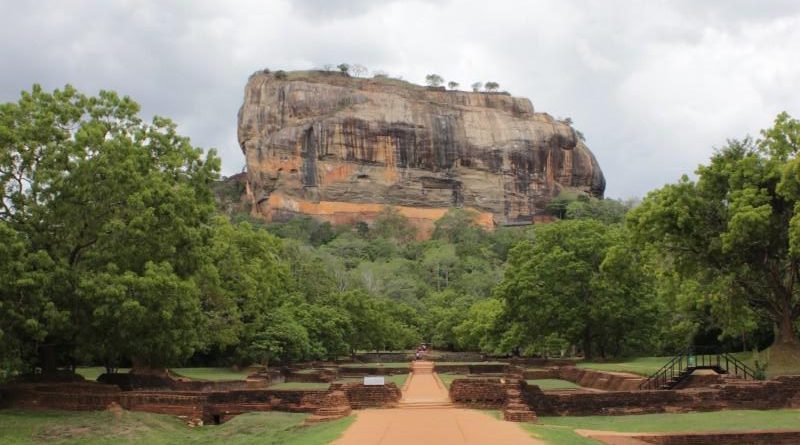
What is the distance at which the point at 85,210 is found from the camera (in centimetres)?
2298

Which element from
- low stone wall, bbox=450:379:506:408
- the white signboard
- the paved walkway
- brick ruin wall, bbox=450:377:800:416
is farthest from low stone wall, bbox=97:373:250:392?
brick ruin wall, bbox=450:377:800:416

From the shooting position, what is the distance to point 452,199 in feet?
410

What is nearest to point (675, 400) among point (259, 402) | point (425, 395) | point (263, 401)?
point (425, 395)

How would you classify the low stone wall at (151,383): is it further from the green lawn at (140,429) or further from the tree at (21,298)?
the green lawn at (140,429)

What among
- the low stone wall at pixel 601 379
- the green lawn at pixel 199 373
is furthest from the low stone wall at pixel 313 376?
the low stone wall at pixel 601 379

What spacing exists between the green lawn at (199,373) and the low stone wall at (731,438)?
23.1m

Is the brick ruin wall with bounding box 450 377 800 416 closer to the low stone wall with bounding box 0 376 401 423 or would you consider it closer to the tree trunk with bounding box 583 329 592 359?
the low stone wall with bounding box 0 376 401 423

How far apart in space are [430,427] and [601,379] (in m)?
13.8

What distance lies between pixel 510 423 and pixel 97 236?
13.1 meters

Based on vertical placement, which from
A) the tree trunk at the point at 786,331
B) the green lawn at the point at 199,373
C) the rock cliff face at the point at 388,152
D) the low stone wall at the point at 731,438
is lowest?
the green lawn at the point at 199,373

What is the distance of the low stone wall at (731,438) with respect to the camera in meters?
13.9

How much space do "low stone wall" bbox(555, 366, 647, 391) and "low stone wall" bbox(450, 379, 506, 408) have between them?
6.25 meters

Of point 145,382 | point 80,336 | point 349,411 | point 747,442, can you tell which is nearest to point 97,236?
point 80,336

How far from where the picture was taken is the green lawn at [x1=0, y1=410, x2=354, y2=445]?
17.4 metres
